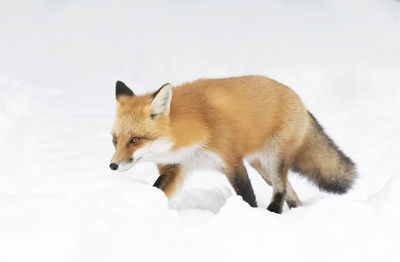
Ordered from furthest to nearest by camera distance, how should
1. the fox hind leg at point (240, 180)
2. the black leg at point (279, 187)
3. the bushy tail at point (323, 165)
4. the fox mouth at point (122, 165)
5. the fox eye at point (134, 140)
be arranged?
the bushy tail at point (323, 165) → the black leg at point (279, 187) → the fox hind leg at point (240, 180) → the fox eye at point (134, 140) → the fox mouth at point (122, 165)

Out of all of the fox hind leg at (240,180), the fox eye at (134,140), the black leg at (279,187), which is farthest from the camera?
the black leg at (279,187)

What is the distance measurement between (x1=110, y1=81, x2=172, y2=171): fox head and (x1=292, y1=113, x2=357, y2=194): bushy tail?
4.31 ft

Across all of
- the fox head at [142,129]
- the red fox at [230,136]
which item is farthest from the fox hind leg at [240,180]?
the fox head at [142,129]

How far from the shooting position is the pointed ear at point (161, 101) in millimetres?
3246

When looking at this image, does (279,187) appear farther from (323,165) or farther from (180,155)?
(180,155)

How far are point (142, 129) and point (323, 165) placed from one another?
1.62 metres

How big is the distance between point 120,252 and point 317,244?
0.88m

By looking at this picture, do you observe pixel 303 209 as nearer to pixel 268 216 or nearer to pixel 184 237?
pixel 268 216

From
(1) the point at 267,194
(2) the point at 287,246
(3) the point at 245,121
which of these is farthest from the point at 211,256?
(1) the point at 267,194

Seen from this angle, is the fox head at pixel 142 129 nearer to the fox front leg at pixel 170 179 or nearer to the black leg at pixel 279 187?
the fox front leg at pixel 170 179

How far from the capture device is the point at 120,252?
206 centimetres

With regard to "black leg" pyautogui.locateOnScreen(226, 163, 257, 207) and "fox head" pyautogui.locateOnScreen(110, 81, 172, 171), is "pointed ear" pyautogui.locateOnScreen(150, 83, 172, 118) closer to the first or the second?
"fox head" pyautogui.locateOnScreen(110, 81, 172, 171)

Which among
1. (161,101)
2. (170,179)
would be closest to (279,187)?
(170,179)

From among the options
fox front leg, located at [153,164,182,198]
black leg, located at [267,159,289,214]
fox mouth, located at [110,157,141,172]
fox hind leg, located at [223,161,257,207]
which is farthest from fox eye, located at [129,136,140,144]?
black leg, located at [267,159,289,214]
